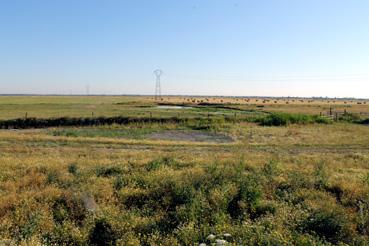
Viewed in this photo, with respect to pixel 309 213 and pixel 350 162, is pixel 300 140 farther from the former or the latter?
pixel 309 213

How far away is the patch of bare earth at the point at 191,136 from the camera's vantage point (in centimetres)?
3196

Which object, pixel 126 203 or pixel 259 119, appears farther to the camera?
pixel 259 119

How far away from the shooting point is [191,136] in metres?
34.2

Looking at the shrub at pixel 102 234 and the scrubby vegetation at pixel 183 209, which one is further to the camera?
the shrub at pixel 102 234

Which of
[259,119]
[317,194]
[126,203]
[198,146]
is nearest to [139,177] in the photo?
[126,203]

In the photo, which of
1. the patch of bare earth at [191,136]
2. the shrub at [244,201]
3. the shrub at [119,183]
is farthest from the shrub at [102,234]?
the patch of bare earth at [191,136]

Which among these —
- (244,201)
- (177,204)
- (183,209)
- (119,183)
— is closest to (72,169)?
(119,183)

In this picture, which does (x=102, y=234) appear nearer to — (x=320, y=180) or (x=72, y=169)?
(x=72, y=169)

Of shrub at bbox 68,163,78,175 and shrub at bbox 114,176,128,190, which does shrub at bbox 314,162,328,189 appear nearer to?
shrub at bbox 114,176,128,190

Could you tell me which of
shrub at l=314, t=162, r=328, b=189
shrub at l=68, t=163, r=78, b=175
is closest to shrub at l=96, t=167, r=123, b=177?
shrub at l=68, t=163, r=78, b=175

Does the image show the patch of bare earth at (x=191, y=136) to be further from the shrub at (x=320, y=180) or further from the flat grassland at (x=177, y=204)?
the shrub at (x=320, y=180)

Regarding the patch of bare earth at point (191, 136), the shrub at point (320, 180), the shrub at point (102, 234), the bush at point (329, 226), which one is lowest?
the patch of bare earth at point (191, 136)

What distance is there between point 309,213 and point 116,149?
623 inches

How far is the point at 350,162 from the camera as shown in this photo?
61.5 feet
